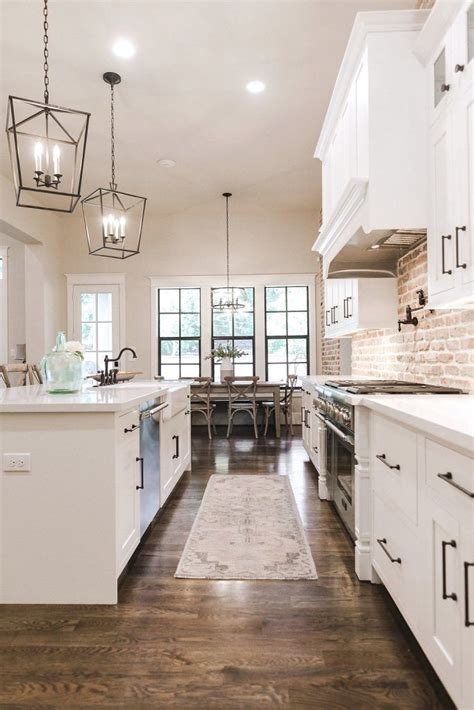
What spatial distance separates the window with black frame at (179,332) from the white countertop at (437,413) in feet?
18.3

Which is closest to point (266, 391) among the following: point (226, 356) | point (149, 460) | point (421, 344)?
point (226, 356)

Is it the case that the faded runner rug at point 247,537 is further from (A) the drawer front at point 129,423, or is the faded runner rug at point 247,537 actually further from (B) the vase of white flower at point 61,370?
(B) the vase of white flower at point 61,370

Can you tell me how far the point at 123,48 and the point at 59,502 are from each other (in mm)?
3437

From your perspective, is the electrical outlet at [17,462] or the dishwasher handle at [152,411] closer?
the electrical outlet at [17,462]

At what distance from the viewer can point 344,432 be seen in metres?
2.52

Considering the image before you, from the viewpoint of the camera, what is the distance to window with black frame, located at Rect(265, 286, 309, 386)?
7547mm

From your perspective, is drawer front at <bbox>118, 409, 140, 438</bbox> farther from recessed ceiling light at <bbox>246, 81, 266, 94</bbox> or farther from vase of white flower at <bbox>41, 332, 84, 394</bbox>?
recessed ceiling light at <bbox>246, 81, 266, 94</bbox>

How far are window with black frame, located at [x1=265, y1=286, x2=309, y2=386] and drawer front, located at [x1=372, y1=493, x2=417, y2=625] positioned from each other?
5525mm

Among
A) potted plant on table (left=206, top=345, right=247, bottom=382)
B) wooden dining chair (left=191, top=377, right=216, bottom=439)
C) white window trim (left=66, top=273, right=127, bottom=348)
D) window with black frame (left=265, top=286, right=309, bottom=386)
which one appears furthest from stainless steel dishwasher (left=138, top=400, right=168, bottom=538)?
white window trim (left=66, top=273, right=127, bottom=348)

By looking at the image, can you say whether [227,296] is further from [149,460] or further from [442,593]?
[442,593]

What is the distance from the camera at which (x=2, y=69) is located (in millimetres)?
3709

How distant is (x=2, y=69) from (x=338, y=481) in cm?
432

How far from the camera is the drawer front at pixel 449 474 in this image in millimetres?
1134

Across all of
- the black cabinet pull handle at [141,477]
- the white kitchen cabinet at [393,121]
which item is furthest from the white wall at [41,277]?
the white kitchen cabinet at [393,121]
